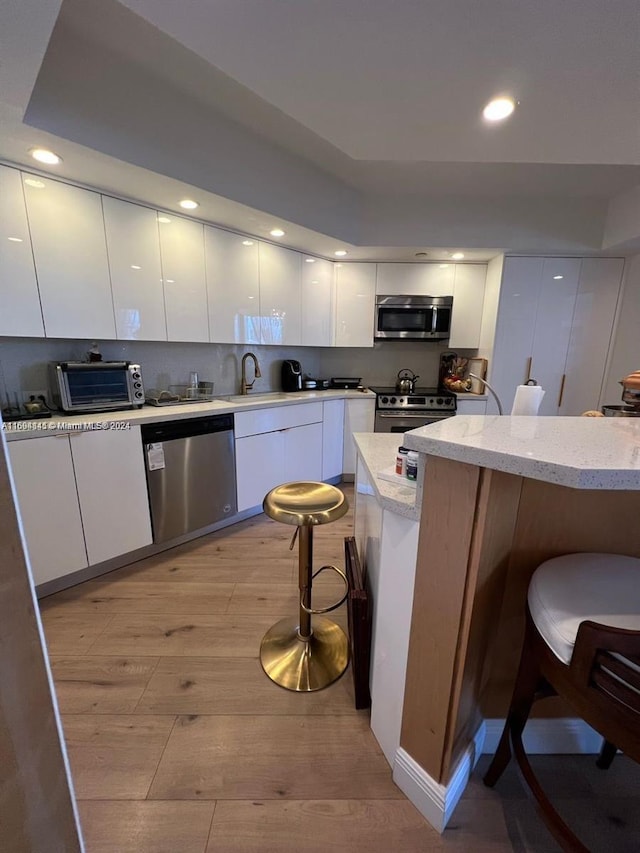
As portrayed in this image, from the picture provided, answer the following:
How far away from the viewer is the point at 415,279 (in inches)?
131

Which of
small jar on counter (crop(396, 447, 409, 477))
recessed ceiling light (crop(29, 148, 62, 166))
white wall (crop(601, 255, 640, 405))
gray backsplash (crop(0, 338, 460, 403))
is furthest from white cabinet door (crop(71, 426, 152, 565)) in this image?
white wall (crop(601, 255, 640, 405))

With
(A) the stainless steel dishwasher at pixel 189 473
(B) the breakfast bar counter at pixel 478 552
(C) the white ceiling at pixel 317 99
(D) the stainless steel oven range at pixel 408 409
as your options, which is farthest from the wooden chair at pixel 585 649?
(D) the stainless steel oven range at pixel 408 409

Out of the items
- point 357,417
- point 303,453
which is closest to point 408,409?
point 357,417

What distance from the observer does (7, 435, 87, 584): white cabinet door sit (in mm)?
1653

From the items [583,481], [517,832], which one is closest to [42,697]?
[583,481]

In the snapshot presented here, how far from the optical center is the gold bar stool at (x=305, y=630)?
124 centimetres

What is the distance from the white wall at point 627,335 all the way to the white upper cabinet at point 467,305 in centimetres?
117

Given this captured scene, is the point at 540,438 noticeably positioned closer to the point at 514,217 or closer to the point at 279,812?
the point at 279,812

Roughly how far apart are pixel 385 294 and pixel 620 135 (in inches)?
76.6

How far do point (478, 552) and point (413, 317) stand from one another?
2.99 m

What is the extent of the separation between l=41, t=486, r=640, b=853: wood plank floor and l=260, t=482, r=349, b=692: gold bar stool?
5 cm

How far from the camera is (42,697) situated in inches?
23.3

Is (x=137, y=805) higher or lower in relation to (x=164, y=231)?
lower

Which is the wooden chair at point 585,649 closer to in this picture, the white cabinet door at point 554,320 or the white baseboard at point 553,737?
the white baseboard at point 553,737
